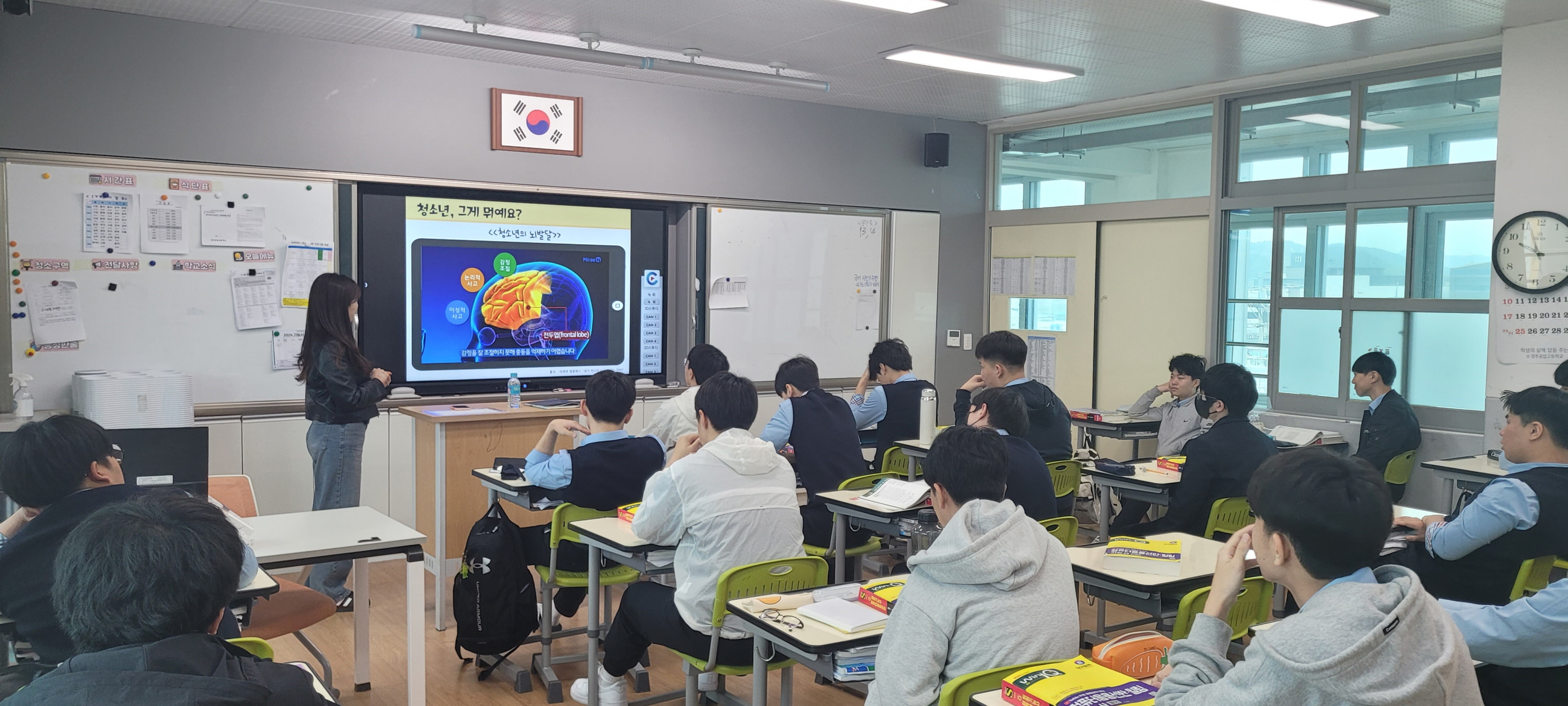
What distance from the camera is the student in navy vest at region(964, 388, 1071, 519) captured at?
3.64m

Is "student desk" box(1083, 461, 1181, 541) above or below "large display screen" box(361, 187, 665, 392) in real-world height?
below

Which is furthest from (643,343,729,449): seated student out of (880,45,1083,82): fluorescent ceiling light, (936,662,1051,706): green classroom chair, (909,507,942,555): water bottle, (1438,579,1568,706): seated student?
(1438,579,1568,706): seated student

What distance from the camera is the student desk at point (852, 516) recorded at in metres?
3.77

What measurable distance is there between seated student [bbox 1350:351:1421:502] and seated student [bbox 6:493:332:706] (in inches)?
211

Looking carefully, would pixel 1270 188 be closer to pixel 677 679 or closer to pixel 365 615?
pixel 677 679

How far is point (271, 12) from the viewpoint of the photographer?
495cm

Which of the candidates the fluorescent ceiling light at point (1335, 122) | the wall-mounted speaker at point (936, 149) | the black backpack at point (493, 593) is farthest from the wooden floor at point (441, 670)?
the wall-mounted speaker at point (936, 149)

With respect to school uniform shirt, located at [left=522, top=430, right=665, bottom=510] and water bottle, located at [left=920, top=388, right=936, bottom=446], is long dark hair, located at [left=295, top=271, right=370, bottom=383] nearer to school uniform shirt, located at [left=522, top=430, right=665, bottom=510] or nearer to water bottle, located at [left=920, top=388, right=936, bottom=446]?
school uniform shirt, located at [left=522, top=430, right=665, bottom=510]

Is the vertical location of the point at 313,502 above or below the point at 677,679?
above

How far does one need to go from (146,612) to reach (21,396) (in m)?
4.15

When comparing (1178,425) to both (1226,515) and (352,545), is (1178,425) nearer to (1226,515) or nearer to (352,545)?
(1226,515)

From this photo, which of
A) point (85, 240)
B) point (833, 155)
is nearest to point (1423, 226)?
point (833, 155)

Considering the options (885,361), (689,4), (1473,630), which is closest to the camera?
(1473,630)

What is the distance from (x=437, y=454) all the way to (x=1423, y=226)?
17.4 feet
